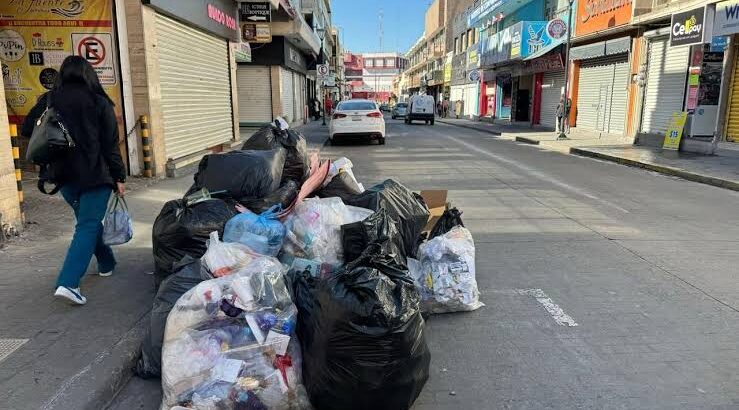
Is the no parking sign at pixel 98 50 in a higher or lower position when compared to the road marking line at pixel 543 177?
higher

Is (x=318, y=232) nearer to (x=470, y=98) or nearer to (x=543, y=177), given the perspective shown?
(x=543, y=177)

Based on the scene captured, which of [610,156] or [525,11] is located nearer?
[610,156]

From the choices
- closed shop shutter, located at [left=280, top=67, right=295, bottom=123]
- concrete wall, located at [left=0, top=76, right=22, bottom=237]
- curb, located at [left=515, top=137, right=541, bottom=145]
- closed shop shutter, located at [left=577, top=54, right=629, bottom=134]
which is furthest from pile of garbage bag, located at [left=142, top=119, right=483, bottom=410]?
closed shop shutter, located at [left=280, top=67, right=295, bottom=123]

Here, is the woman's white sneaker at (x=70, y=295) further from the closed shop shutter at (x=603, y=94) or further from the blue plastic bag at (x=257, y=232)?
the closed shop shutter at (x=603, y=94)

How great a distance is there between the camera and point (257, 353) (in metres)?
2.74

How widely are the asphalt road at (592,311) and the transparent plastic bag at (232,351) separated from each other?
412mm

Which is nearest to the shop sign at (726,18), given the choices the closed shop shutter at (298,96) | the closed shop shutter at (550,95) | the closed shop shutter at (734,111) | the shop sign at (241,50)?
the closed shop shutter at (734,111)

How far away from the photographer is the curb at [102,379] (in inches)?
109

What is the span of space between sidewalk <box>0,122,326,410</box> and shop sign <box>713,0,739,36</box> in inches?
563

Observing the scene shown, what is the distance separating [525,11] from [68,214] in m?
30.4

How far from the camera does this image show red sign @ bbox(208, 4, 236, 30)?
13223 millimetres

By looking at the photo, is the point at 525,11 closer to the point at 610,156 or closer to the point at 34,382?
the point at 610,156

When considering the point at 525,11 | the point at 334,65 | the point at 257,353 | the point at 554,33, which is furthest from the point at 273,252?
the point at 334,65

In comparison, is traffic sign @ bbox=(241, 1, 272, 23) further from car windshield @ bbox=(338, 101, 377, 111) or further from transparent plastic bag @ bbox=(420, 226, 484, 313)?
transparent plastic bag @ bbox=(420, 226, 484, 313)
